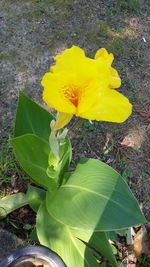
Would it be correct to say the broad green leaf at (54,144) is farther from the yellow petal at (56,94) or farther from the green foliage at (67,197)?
the yellow petal at (56,94)

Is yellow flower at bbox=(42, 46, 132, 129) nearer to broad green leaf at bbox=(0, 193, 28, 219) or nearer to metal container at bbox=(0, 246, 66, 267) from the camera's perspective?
metal container at bbox=(0, 246, 66, 267)

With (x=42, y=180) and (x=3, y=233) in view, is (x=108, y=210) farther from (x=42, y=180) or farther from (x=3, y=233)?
(x=3, y=233)

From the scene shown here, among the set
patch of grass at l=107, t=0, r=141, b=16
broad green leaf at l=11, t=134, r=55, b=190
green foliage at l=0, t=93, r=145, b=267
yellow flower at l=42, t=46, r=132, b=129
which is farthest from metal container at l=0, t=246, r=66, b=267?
patch of grass at l=107, t=0, r=141, b=16

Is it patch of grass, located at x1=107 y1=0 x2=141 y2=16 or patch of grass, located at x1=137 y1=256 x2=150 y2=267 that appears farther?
patch of grass, located at x1=107 y1=0 x2=141 y2=16

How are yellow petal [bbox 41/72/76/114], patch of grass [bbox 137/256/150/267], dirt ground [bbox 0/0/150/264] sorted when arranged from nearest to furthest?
yellow petal [bbox 41/72/76/114] → patch of grass [bbox 137/256/150/267] → dirt ground [bbox 0/0/150/264]

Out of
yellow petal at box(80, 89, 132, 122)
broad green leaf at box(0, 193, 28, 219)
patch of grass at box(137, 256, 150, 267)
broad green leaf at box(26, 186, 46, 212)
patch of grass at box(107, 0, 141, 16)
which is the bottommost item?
patch of grass at box(137, 256, 150, 267)

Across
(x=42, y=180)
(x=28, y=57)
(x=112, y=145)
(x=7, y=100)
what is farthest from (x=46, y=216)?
(x=28, y=57)
